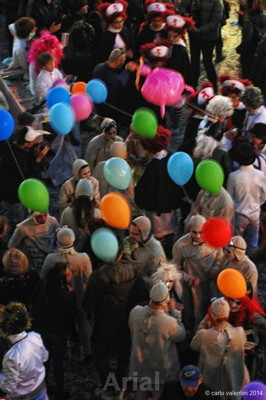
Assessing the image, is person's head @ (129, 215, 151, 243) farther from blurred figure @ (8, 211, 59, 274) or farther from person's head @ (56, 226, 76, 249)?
blurred figure @ (8, 211, 59, 274)

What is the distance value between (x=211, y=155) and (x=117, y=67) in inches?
91.6

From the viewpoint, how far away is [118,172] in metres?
7.78

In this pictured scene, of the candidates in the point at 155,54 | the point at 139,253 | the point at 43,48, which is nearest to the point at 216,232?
the point at 139,253

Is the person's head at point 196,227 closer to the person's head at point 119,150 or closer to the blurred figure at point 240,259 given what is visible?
the blurred figure at point 240,259

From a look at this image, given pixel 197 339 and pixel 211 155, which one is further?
pixel 211 155

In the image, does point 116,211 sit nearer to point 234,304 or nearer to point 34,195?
point 34,195

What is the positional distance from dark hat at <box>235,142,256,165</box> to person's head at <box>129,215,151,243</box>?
1.24m

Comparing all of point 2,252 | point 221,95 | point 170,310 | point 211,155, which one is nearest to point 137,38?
point 221,95

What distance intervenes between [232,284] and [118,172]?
181 centimetres

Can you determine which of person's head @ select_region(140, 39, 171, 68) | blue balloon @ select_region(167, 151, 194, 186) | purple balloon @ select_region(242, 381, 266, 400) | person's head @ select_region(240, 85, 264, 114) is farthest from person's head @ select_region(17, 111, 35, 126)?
purple balloon @ select_region(242, 381, 266, 400)

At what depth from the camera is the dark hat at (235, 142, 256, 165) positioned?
786 centimetres

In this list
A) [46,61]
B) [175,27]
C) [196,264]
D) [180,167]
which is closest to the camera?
[196,264]

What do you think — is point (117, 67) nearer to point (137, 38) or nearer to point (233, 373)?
point (137, 38)

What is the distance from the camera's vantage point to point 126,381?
7.10 m
